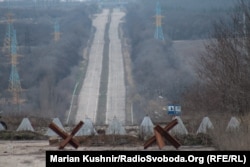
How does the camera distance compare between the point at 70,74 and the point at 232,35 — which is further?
the point at 70,74

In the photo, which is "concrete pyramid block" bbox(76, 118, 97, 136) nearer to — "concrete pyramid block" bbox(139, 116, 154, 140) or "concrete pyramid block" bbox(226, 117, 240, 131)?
"concrete pyramid block" bbox(139, 116, 154, 140)

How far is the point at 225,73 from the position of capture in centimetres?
1059

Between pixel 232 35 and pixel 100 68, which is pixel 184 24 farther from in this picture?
pixel 232 35

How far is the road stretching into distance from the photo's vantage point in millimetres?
20203

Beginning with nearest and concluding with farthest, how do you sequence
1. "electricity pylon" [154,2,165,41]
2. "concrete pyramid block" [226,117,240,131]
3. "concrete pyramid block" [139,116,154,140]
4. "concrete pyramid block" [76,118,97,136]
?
"concrete pyramid block" [226,117,240,131] < "concrete pyramid block" [139,116,154,140] < "concrete pyramid block" [76,118,97,136] < "electricity pylon" [154,2,165,41]

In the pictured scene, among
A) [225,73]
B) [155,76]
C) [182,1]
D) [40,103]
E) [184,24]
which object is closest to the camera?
[225,73]

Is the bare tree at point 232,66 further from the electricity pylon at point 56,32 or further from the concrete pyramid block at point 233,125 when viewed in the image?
the electricity pylon at point 56,32

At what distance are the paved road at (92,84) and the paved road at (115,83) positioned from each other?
64 centimetres

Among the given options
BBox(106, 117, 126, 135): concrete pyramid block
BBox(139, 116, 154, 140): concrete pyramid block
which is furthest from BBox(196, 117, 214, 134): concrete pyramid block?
BBox(106, 117, 126, 135): concrete pyramid block

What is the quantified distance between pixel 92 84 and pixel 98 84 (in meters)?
0.33

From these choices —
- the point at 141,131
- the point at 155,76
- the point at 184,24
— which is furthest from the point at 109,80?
the point at 141,131

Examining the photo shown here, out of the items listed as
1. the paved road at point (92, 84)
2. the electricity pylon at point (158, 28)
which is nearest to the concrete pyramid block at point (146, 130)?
the paved road at point (92, 84)

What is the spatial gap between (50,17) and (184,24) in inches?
579

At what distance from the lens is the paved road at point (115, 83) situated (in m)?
20.2
